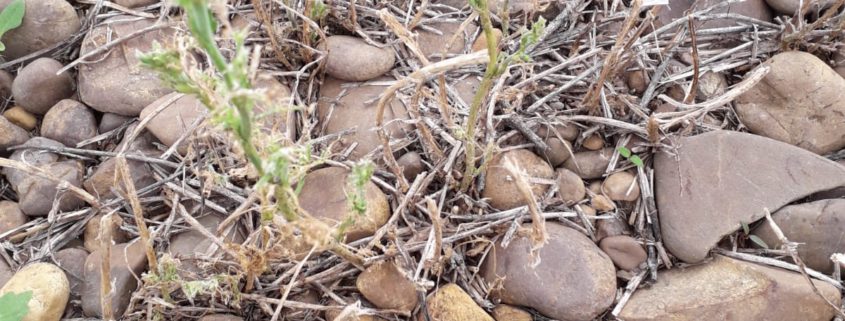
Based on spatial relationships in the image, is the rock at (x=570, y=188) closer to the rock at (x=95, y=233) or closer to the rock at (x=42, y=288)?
the rock at (x=95, y=233)

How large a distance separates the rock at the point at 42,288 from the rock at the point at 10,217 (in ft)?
0.64

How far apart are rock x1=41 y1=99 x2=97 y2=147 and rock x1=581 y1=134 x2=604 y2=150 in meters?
1.64

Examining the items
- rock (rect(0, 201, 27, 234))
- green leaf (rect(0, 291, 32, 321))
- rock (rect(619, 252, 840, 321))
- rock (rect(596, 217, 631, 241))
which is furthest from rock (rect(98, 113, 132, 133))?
rock (rect(619, 252, 840, 321))

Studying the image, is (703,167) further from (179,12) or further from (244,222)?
(179,12)

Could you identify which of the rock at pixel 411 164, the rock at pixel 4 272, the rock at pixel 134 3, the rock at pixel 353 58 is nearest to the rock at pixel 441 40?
the rock at pixel 353 58

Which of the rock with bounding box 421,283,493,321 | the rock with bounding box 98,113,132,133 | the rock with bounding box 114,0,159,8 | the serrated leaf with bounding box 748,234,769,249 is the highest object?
the rock with bounding box 114,0,159,8

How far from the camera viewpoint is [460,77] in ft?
7.18

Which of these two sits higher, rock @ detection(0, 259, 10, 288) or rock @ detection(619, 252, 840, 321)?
rock @ detection(619, 252, 840, 321)

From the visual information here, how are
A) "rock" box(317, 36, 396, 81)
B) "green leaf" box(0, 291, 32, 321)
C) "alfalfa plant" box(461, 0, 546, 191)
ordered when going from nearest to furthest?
"alfalfa plant" box(461, 0, 546, 191) < "green leaf" box(0, 291, 32, 321) < "rock" box(317, 36, 396, 81)

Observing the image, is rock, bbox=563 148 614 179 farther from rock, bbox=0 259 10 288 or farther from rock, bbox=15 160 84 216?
rock, bbox=0 259 10 288

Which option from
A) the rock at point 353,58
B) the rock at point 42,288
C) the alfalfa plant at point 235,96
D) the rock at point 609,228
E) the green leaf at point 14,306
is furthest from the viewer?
the rock at point 353,58

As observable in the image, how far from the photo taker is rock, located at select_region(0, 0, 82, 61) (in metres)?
2.15

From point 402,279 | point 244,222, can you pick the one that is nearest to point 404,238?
point 402,279

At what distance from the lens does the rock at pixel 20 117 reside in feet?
7.06
